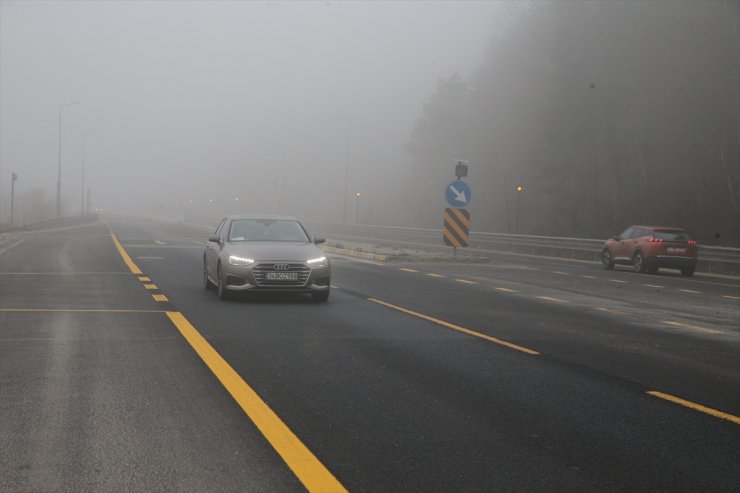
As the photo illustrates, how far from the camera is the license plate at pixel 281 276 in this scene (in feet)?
38.8

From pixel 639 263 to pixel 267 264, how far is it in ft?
52.9

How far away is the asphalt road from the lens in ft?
13.4

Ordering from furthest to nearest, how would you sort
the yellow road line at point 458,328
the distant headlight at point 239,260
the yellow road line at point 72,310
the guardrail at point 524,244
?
1. the guardrail at point 524,244
2. the distant headlight at point 239,260
3. the yellow road line at point 72,310
4. the yellow road line at point 458,328

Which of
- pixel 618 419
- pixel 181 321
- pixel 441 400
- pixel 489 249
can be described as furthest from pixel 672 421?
pixel 489 249

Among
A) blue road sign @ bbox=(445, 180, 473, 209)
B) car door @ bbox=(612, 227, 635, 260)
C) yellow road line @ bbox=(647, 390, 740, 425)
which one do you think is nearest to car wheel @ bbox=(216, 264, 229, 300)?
yellow road line @ bbox=(647, 390, 740, 425)

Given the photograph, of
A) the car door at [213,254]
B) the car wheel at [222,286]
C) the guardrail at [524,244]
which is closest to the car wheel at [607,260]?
the guardrail at [524,244]

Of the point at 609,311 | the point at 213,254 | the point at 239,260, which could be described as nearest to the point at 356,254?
the point at 213,254

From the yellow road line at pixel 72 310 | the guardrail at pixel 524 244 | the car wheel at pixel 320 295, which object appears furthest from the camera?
the guardrail at pixel 524 244

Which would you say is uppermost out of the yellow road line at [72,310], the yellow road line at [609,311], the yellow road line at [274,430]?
the yellow road line at [274,430]

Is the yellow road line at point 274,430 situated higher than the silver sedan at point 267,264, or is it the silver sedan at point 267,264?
the silver sedan at point 267,264

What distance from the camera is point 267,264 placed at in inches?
468

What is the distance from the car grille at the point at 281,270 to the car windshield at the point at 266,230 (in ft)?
3.99

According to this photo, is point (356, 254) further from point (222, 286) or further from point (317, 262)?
point (222, 286)

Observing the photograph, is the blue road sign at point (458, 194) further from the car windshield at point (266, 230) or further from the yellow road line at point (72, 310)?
A: the yellow road line at point (72, 310)
